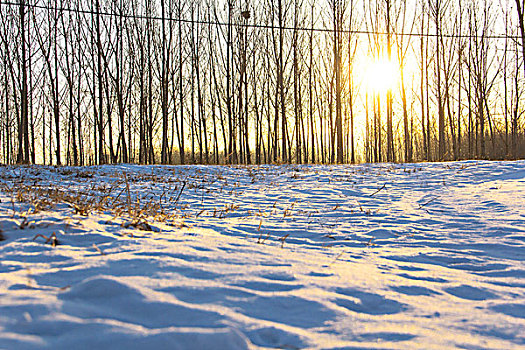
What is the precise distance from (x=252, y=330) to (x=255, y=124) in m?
21.0

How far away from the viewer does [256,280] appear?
1745mm

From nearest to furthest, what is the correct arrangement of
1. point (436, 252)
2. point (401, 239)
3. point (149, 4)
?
point (436, 252), point (401, 239), point (149, 4)

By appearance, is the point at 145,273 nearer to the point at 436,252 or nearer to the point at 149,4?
the point at 436,252

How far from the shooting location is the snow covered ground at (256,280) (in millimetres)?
1216

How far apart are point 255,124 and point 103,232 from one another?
19.9m

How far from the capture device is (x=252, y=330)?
4.17 ft

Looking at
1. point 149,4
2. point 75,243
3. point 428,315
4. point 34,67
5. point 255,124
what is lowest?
point 428,315

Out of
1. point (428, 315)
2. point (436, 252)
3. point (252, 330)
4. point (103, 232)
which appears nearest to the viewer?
point (252, 330)

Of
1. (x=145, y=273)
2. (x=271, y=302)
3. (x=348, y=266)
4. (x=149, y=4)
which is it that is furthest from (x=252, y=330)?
(x=149, y=4)

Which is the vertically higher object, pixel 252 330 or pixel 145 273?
pixel 145 273

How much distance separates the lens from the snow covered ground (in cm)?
122

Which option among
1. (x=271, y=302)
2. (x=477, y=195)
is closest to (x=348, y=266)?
(x=271, y=302)

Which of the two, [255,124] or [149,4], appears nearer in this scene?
[149,4]

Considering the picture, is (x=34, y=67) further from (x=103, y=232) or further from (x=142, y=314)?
(x=142, y=314)
